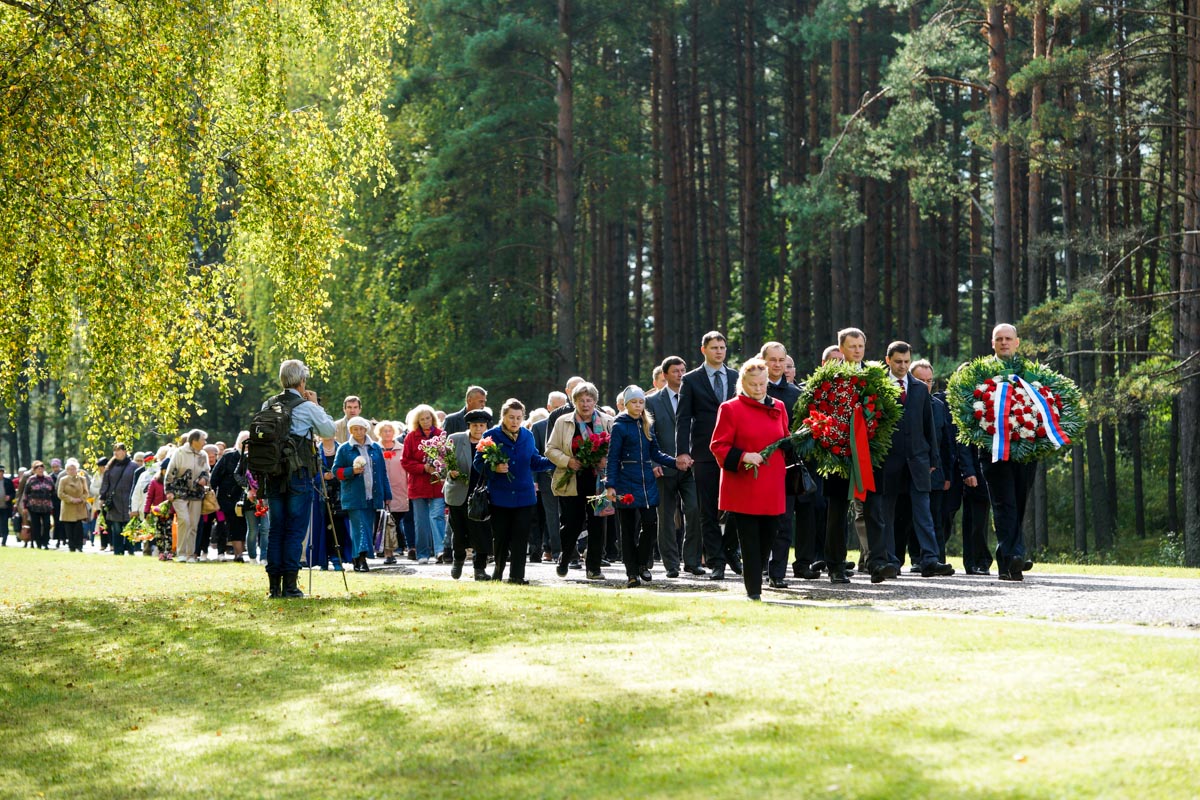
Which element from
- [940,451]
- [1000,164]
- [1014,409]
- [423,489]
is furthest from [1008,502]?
[1000,164]

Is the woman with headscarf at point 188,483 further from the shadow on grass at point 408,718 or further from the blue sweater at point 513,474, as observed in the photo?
the shadow on grass at point 408,718

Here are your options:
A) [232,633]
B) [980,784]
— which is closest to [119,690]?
[232,633]

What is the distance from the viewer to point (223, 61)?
52.4 feet

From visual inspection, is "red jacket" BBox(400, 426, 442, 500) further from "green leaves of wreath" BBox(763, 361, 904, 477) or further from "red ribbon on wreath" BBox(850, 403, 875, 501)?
"red ribbon on wreath" BBox(850, 403, 875, 501)

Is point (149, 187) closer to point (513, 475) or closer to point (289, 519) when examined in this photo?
point (289, 519)

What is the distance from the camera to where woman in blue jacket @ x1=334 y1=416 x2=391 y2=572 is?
64.6ft

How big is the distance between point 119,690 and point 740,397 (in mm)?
5462

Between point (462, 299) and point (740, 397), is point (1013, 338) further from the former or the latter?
point (462, 299)

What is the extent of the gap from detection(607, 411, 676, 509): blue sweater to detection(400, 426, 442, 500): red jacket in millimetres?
5325

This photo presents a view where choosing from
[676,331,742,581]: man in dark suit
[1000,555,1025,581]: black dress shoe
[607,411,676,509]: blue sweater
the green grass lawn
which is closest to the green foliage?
the green grass lawn

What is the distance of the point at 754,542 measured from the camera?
12.4m

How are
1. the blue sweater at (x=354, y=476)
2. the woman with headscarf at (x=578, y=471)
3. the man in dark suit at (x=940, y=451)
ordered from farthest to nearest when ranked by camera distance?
the blue sweater at (x=354, y=476), the woman with headscarf at (x=578, y=471), the man in dark suit at (x=940, y=451)

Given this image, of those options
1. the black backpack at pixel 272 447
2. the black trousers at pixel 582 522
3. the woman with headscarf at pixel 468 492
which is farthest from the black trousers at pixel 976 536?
the black backpack at pixel 272 447

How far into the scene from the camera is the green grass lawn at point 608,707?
6.34 meters
